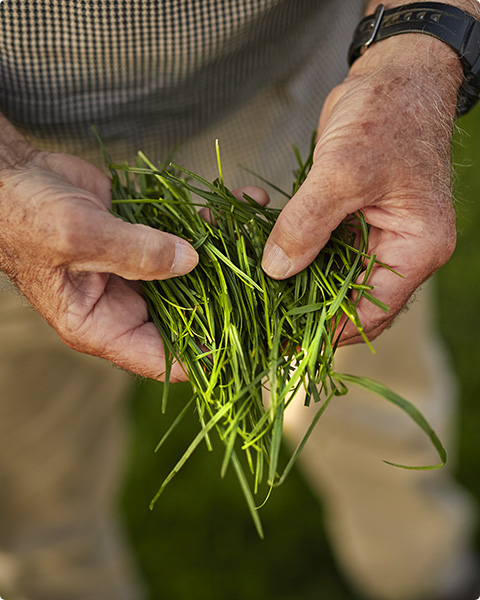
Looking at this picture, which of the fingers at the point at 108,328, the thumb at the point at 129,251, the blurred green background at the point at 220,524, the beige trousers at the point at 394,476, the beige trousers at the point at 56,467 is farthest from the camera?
the blurred green background at the point at 220,524

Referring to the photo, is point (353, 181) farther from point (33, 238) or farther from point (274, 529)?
point (274, 529)

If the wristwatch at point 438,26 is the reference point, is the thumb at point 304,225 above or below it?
below

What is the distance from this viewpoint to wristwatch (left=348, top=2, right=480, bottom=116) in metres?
0.93

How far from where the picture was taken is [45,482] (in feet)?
5.24

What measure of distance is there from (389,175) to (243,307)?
276 millimetres

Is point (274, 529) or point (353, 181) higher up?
point (353, 181)

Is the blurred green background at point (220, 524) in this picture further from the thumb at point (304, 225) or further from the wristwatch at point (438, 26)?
the thumb at point (304, 225)

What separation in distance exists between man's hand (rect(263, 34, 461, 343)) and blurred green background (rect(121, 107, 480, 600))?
906 mm

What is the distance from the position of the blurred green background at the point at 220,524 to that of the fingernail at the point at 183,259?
47.0 inches

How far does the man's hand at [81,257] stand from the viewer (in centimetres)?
78

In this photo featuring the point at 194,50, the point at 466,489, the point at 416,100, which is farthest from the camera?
the point at 466,489

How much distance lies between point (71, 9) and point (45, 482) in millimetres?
1179

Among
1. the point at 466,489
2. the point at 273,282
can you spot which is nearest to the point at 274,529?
the point at 466,489

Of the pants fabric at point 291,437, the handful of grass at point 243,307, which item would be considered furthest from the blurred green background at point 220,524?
the handful of grass at point 243,307
